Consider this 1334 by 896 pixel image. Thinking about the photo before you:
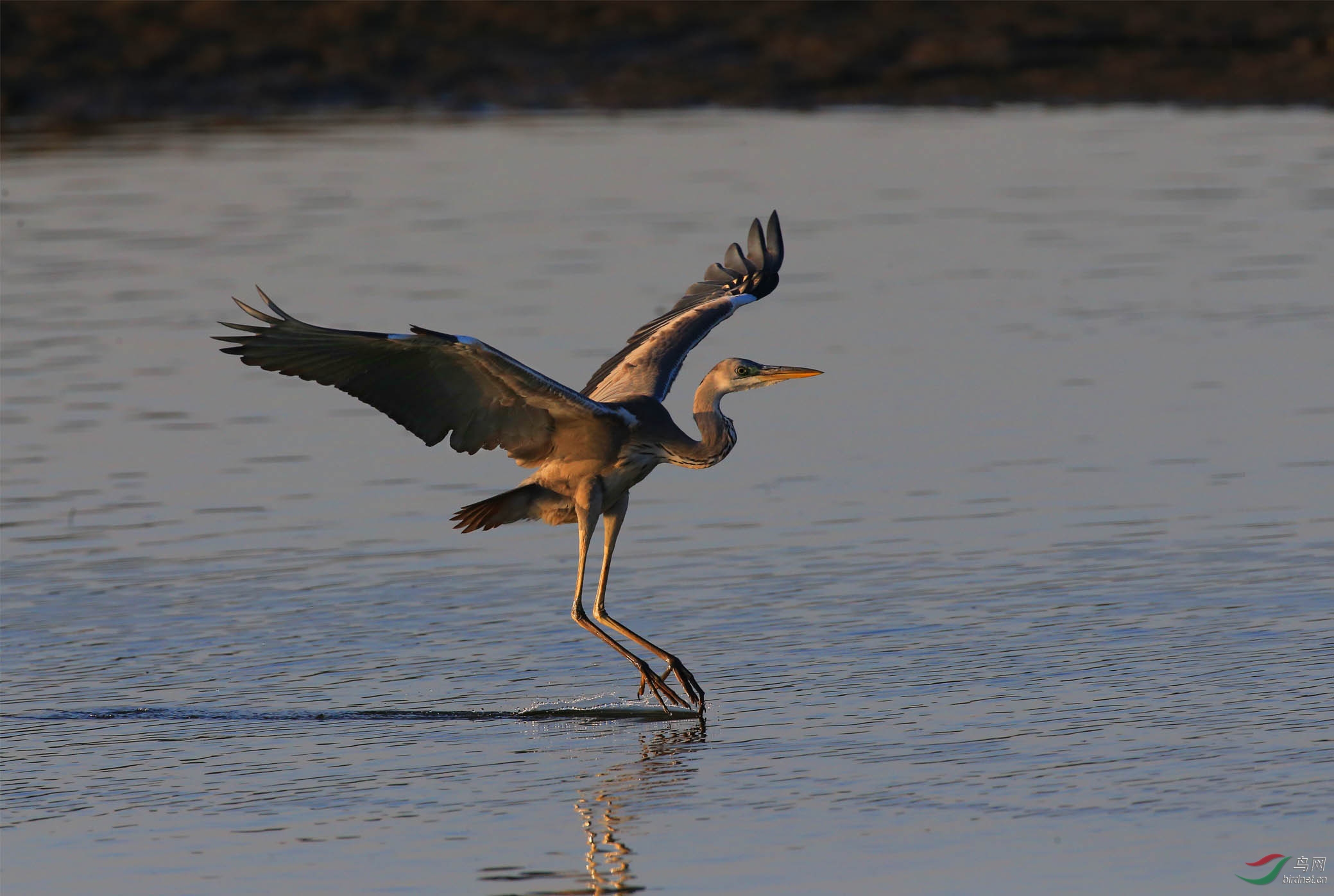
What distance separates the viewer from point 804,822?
756cm

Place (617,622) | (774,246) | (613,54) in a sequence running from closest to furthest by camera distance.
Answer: (617,622), (774,246), (613,54)

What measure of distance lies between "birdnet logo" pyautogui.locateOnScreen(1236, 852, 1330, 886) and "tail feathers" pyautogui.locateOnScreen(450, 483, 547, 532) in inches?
166

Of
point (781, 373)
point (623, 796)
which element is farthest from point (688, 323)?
point (623, 796)

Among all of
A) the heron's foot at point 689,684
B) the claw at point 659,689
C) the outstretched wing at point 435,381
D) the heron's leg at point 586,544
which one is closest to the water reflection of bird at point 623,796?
the heron's foot at point 689,684

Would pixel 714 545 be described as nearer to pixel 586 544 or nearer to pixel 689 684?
pixel 586 544

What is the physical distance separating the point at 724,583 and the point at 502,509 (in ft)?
4.46

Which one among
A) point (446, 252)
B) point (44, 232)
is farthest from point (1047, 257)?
point (44, 232)

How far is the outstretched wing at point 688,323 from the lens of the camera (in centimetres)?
1048

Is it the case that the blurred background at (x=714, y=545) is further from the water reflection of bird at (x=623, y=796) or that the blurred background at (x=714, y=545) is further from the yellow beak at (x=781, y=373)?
the yellow beak at (x=781, y=373)

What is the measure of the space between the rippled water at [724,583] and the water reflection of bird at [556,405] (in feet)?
1.86

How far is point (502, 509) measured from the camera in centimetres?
1016

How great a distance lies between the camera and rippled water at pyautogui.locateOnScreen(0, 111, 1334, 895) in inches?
297

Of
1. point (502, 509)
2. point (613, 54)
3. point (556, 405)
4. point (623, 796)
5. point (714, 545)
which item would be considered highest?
point (613, 54)

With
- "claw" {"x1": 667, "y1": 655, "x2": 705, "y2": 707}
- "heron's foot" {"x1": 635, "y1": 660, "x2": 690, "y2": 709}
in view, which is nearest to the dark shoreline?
"heron's foot" {"x1": 635, "y1": 660, "x2": 690, "y2": 709}
